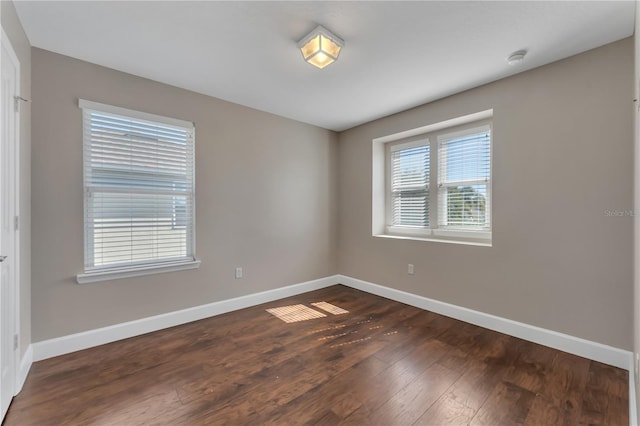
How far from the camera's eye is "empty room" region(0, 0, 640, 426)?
179 cm

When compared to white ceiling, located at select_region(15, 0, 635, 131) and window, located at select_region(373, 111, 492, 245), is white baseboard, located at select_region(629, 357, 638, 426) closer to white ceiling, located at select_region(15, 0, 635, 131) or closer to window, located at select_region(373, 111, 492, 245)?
window, located at select_region(373, 111, 492, 245)

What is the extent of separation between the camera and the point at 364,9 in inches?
71.3

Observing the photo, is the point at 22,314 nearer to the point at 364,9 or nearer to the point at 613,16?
the point at 364,9

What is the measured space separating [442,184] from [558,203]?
1.25m

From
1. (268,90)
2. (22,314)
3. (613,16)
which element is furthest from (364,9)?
(22,314)

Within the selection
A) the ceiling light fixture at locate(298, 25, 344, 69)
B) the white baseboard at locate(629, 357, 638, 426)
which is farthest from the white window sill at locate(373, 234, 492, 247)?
the ceiling light fixture at locate(298, 25, 344, 69)

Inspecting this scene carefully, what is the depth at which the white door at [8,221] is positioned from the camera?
1.60 metres

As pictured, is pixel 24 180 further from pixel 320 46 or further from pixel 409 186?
pixel 409 186

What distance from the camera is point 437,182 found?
3562 millimetres

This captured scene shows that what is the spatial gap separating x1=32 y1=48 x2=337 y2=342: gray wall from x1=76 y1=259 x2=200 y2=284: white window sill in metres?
0.06

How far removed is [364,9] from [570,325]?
2.99 meters

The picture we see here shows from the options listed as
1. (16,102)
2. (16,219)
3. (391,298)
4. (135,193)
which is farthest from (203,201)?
(391,298)

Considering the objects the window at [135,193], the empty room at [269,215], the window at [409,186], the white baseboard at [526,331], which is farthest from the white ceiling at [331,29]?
the white baseboard at [526,331]

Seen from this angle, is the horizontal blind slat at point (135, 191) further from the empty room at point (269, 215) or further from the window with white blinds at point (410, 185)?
the window with white blinds at point (410, 185)
